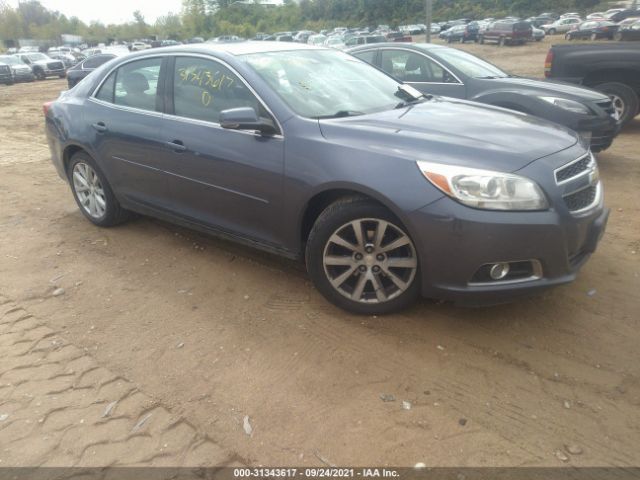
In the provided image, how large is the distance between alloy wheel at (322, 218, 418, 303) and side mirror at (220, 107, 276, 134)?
85 centimetres

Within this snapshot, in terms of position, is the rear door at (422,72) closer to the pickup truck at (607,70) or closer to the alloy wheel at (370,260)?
the pickup truck at (607,70)

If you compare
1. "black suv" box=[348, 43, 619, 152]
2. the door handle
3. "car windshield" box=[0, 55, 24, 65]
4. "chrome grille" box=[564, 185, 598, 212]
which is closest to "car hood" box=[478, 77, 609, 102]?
"black suv" box=[348, 43, 619, 152]

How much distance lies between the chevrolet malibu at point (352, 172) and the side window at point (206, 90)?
12 mm

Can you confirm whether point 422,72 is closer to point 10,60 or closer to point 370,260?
point 370,260

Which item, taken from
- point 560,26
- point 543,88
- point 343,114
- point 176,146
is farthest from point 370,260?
point 560,26

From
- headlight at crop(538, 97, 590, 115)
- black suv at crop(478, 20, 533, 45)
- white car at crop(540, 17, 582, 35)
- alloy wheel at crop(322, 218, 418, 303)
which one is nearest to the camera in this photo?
alloy wheel at crop(322, 218, 418, 303)

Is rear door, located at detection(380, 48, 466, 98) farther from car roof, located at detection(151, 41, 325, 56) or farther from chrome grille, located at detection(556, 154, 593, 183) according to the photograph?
chrome grille, located at detection(556, 154, 593, 183)

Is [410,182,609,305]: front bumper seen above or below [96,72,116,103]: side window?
below

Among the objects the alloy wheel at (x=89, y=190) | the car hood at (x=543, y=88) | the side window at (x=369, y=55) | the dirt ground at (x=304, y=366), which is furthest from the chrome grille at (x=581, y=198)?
the side window at (x=369, y=55)

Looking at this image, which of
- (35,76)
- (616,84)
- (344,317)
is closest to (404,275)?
(344,317)

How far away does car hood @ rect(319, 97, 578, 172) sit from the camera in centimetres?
283

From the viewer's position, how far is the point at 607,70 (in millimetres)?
7910

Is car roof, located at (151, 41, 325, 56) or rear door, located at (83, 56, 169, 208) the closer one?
car roof, located at (151, 41, 325, 56)

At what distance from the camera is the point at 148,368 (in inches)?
114
